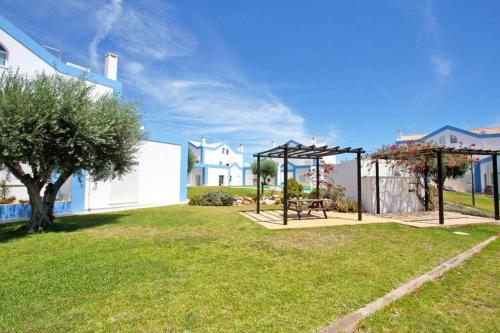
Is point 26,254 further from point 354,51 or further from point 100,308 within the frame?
point 354,51

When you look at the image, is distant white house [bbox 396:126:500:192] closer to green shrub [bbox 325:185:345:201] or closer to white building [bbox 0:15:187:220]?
green shrub [bbox 325:185:345:201]

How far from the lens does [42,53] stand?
11.2 meters

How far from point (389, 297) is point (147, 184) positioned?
47.6 ft

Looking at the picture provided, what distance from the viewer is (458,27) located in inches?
413

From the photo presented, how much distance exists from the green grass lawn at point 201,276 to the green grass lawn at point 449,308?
0.22 m

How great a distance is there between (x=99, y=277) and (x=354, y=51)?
45.4ft

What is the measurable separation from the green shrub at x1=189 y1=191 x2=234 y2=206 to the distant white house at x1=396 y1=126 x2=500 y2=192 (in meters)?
27.1

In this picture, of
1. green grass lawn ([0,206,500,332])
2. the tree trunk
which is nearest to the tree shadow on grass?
green grass lawn ([0,206,500,332])

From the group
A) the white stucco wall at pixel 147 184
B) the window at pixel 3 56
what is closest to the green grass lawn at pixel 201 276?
the white stucco wall at pixel 147 184

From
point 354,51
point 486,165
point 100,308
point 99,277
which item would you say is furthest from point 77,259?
point 486,165

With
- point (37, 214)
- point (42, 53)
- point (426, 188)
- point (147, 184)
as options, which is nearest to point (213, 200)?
point (147, 184)

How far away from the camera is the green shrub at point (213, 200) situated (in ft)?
49.8

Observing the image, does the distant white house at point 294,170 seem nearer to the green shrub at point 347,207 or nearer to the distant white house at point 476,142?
the distant white house at point 476,142

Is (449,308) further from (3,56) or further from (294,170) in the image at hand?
(294,170)
